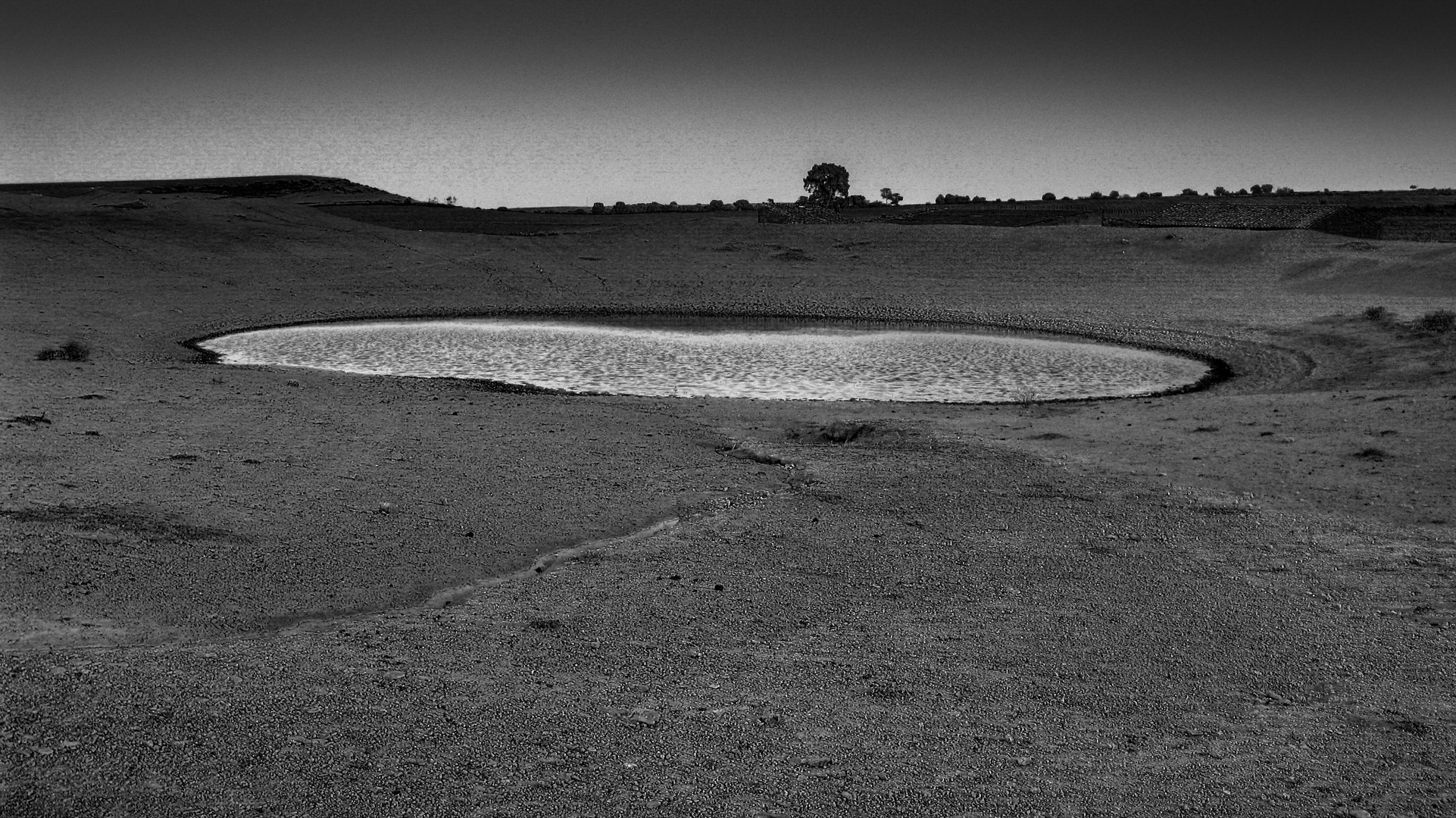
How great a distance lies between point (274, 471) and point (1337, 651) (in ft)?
26.7

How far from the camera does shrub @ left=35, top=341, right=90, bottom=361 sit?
1811 centimetres

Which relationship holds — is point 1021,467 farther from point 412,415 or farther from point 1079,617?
point 412,415

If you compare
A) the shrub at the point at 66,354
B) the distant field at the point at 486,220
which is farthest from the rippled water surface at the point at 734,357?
the distant field at the point at 486,220

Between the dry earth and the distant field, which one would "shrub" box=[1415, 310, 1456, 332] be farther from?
the distant field

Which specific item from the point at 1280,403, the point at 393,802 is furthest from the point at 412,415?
the point at 1280,403

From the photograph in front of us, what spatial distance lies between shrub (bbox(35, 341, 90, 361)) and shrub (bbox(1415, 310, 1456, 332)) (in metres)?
22.3

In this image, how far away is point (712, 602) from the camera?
7.48 meters

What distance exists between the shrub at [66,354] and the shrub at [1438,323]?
22.3 metres

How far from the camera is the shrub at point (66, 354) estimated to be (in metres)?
18.1

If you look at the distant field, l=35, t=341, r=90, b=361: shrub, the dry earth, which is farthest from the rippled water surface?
the distant field

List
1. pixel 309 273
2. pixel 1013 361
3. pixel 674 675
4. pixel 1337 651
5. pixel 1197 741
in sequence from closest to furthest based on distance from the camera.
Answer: pixel 1197 741
pixel 674 675
pixel 1337 651
pixel 1013 361
pixel 309 273

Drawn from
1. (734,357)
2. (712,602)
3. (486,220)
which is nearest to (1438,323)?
(734,357)

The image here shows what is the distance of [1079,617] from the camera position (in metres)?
7.25

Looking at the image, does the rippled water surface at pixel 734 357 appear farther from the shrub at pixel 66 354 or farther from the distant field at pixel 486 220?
the distant field at pixel 486 220
